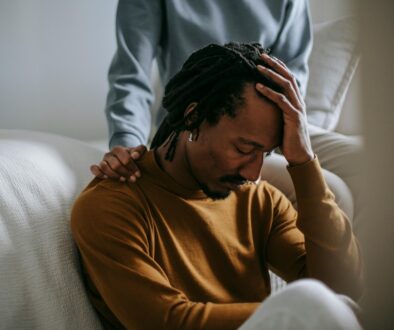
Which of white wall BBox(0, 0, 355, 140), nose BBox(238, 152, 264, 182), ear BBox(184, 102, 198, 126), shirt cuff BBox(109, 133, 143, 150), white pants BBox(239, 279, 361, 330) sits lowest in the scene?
white wall BBox(0, 0, 355, 140)

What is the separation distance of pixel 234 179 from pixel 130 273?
239 mm

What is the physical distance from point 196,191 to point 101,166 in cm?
17

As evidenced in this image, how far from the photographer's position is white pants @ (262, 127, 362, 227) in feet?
3.69

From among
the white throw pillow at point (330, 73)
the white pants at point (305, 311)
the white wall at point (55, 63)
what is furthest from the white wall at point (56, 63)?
the white pants at point (305, 311)

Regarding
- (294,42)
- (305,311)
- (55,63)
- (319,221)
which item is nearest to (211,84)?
(319,221)

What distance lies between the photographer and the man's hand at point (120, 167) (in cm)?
93

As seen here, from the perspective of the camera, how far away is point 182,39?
1.43 m

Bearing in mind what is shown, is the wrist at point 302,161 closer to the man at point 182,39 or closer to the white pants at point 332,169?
the white pants at point 332,169

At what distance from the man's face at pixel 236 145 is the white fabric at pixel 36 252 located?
0.81 ft

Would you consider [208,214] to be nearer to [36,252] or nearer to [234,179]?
[234,179]

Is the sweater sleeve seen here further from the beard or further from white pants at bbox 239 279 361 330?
white pants at bbox 239 279 361 330

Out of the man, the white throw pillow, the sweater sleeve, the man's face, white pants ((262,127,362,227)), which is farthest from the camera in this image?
the white throw pillow

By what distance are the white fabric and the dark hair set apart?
220mm

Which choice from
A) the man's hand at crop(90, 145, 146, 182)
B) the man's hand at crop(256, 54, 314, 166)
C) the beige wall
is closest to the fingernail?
Result: the man's hand at crop(90, 145, 146, 182)
